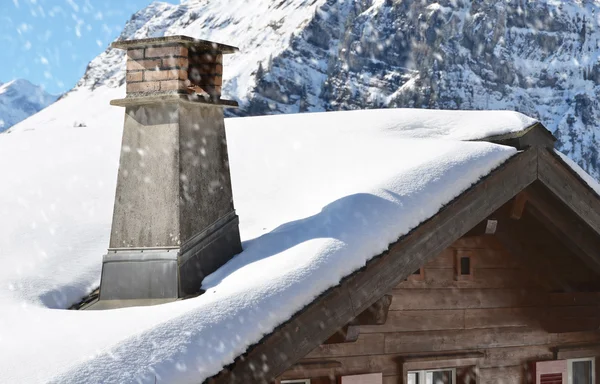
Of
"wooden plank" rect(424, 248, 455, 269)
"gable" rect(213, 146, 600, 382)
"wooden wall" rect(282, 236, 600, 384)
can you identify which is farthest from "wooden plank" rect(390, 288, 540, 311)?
"gable" rect(213, 146, 600, 382)

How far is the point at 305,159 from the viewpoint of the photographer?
8812mm

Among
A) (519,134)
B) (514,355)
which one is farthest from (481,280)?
(519,134)

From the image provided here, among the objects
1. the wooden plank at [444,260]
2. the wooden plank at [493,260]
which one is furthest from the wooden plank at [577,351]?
the wooden plank at [444,260]

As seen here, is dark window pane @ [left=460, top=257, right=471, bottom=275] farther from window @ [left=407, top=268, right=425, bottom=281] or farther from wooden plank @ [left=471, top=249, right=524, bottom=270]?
window @ [left=407, top=268, right=425, bottom=281]

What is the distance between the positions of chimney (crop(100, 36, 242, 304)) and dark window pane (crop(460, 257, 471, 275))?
249 cm

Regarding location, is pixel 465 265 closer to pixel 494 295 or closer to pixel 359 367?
pixel 494 295

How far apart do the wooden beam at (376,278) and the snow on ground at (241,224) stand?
Answer: 0.08 m

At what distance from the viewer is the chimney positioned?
256 inches

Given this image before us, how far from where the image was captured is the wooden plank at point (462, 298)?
26.7 ft

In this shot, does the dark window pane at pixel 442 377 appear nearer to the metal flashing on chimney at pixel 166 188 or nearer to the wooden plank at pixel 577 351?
the wooden plank at pixel 577 351

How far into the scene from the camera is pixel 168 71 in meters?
6.73

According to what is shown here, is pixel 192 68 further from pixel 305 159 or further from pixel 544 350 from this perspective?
pixel 544 350

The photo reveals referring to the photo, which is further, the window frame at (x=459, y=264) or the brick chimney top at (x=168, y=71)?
the window frame at (x=459, y=264)

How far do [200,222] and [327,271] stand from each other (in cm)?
123
